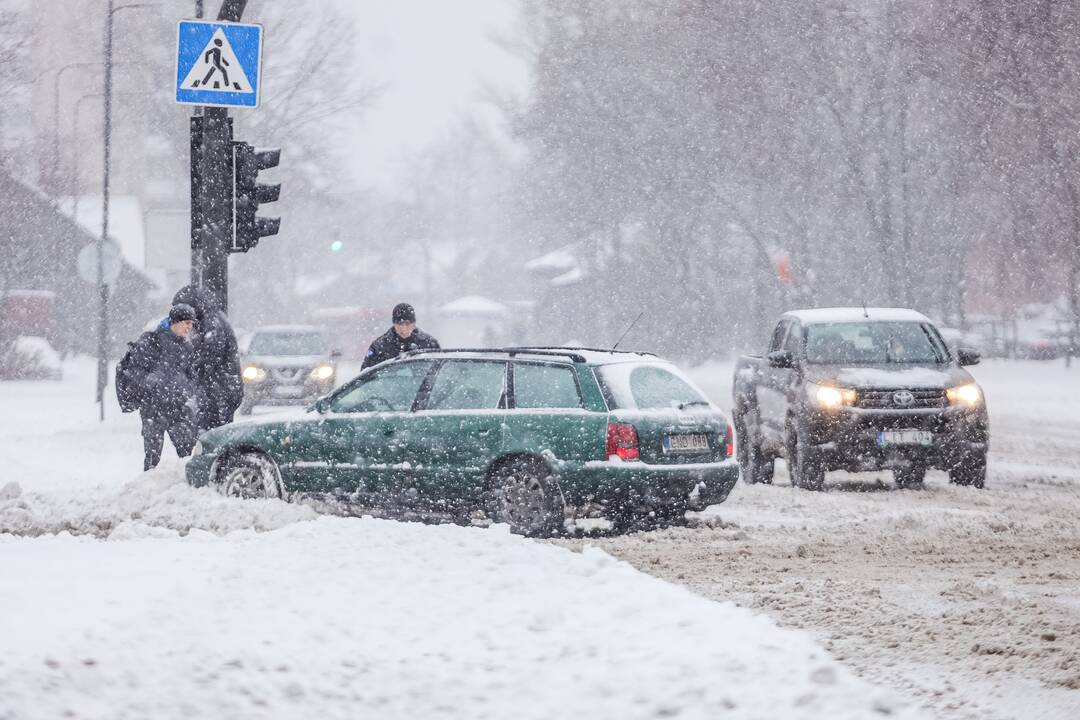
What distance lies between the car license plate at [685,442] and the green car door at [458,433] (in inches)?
45.0

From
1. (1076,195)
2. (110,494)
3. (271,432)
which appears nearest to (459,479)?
(271,432)

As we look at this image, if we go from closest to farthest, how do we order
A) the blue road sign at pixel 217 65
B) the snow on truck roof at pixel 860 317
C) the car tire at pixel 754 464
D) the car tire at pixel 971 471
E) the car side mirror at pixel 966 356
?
the blue road sign at pixel 217 65 < the car tire at pixel 971 471 < the car side mirror at pixel 966 356 < the snow on truck roof at pixel 860 317 < the car tire at pixel 754 464

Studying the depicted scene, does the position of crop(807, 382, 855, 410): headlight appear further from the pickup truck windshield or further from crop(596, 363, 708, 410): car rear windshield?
crop(596, 363, 708, 410): car rear windshield

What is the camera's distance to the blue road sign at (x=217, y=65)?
12680 millimetres

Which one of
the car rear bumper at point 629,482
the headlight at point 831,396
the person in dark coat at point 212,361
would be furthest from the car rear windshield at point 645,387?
the person in dark coat at point 212,361

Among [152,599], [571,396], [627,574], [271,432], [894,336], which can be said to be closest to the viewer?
[152,599]

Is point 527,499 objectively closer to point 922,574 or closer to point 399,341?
point 922,574

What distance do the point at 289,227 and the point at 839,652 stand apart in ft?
241

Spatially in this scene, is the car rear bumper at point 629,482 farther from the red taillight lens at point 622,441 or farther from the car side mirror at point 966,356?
the car side mirror at point 966,356

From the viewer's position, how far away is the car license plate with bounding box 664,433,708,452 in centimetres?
1082

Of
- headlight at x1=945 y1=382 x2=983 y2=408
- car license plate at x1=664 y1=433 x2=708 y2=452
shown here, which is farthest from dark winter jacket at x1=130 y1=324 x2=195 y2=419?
headlight at x1=945 y1=382 x2=983 y2=408

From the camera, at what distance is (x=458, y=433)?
36.3ft

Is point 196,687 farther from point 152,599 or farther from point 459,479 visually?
point 459,479

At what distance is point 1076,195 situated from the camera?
113 ft
